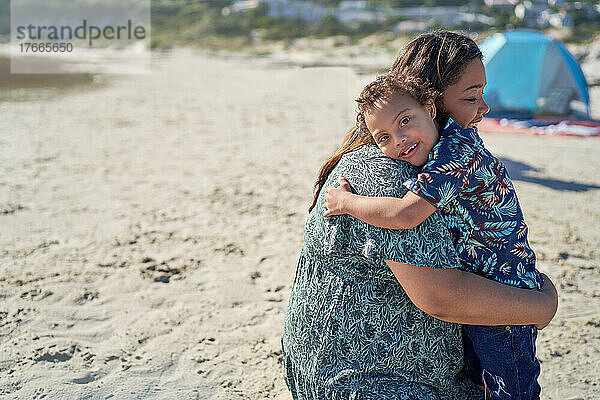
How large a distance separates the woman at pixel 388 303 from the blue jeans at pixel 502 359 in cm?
4

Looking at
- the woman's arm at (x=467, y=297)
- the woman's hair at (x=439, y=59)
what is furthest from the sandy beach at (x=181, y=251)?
the woman's hair at (x=439, y=59)

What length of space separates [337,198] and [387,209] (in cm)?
14

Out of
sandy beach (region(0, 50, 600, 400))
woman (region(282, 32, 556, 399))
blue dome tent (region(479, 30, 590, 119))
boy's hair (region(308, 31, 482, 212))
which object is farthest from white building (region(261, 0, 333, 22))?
woman (region(282, 32, 556, 399))

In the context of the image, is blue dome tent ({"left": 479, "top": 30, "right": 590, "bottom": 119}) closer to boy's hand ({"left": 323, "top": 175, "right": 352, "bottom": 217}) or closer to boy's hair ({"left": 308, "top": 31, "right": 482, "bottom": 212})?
boy's hair ({"left": 308, "top": 31, "right": 482, "bottom": 212})

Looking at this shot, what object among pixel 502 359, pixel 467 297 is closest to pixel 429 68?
pixel 467 297

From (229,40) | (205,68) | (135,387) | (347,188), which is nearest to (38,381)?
(135,387)

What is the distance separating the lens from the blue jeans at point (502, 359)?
145cm

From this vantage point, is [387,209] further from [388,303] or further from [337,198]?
[388,303]

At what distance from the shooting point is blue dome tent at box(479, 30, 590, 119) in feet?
31.9

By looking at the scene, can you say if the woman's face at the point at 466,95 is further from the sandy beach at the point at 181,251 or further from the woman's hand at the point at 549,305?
the sandy beach at the point at 181,251

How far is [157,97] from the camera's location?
1332 cm

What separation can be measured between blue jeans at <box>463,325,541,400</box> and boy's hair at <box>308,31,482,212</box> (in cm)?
60

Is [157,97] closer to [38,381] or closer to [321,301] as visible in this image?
[38,381]

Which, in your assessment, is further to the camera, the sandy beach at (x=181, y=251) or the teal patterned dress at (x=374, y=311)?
the sandy beach at (x=181, y=251)
